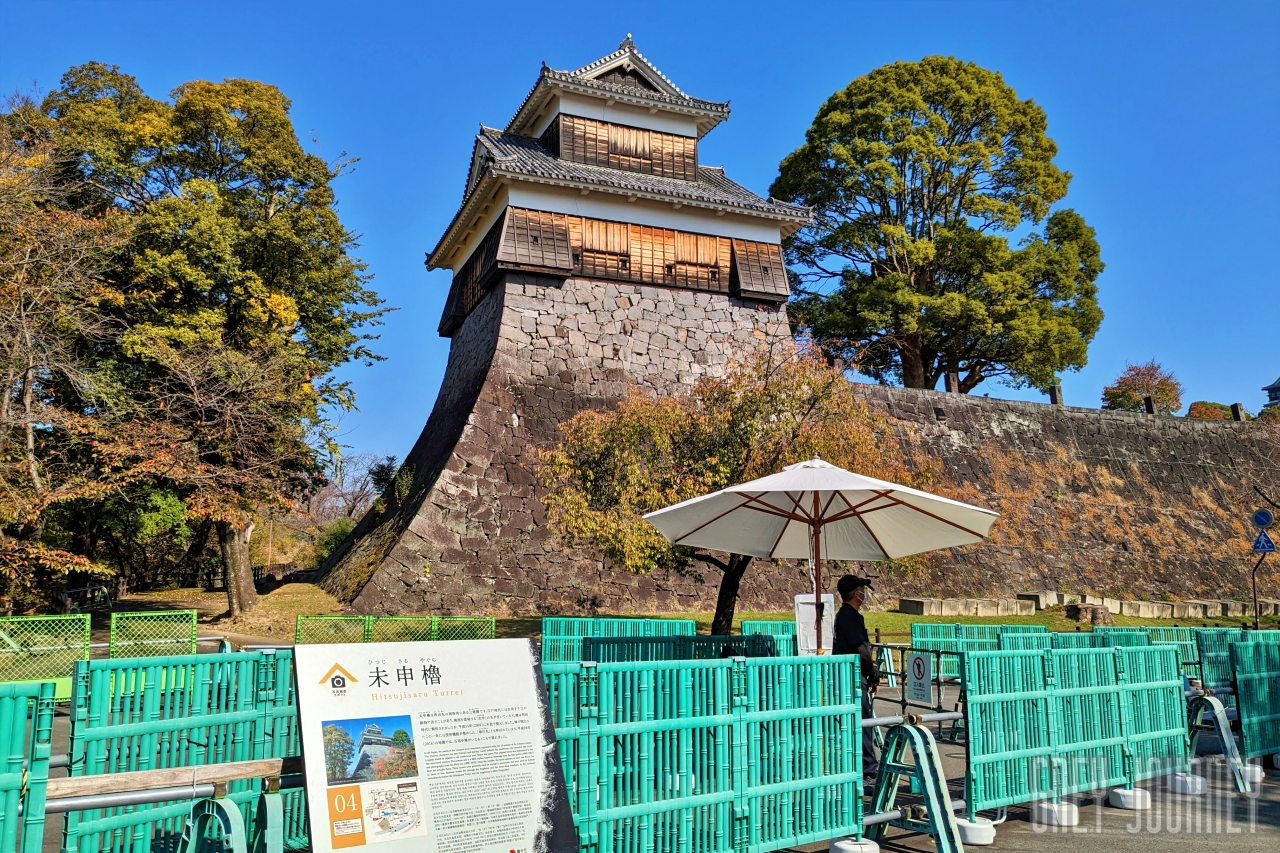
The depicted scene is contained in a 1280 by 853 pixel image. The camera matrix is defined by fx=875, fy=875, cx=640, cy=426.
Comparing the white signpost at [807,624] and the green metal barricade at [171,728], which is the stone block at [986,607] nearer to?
the white signpost at [807,624]

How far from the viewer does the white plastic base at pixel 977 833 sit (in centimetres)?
557

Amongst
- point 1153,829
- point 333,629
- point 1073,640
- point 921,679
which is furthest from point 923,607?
point 1153,829

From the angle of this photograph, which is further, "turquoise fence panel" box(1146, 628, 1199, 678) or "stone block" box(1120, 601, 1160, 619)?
"stone block" box(1120, 601, 1160, 619)

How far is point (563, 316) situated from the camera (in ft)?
73.9

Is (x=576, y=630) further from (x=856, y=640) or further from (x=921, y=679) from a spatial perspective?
(x=921, y=679)

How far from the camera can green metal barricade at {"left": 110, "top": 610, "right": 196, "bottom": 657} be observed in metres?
10.6

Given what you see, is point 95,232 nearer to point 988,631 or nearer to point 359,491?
point 988,631

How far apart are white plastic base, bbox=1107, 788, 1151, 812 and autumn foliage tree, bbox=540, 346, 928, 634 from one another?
7.45 metres

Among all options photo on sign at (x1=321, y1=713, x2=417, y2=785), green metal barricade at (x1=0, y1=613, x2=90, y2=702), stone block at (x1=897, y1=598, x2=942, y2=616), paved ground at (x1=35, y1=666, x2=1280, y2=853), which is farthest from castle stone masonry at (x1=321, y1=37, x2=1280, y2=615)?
photo on sign at (x1=321, y1=713, x2=417, y2=785)

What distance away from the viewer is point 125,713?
439 cm

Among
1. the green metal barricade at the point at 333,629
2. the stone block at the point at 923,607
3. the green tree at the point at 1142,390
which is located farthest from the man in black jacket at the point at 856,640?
the green tree at the point at 1142,390

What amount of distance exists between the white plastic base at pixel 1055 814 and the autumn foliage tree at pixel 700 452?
7.73m

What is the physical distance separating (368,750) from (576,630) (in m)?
8.02

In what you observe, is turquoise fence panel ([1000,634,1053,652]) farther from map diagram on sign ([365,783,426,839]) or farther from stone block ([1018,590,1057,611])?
stone block ([1018,590,1057,611])
